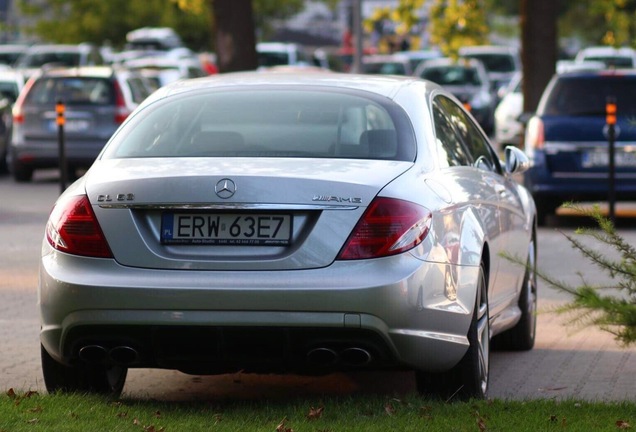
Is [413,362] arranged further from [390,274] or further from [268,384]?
[268,384]

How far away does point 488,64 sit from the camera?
4544 cm

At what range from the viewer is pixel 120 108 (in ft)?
70.9

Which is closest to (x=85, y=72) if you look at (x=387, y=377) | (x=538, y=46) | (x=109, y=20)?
(x=538, y=46)

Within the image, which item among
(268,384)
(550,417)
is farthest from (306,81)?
(550,417)

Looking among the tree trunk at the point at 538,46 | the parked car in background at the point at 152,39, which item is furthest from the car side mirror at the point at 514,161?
the parked car in background at the point at 152,39

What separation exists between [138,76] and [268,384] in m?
16.6

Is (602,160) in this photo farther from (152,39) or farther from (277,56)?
(152,39)

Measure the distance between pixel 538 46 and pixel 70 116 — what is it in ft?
24.4

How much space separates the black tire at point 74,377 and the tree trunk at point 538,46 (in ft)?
58.9

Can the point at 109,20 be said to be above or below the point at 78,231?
below

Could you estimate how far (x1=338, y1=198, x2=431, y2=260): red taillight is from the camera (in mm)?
6215

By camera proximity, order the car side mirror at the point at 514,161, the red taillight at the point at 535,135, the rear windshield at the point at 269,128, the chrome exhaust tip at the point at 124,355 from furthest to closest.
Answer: the red taillight at the point at 535,135 < the car side mirror at the point at 514,161 < the rear windshield at the point at 269,128 < the chrome exhaust tip at the point at 124,355

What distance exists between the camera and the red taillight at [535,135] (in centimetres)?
1622

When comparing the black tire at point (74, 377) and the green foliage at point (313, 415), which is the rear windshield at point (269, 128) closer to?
the black tire at point (74, 377)
